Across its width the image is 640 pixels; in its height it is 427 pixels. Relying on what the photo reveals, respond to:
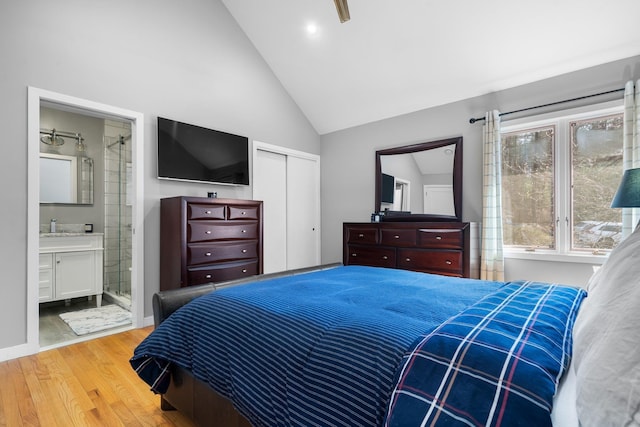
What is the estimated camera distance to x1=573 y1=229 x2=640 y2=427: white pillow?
542 mm

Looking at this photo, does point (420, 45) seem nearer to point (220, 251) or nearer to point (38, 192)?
point (220, 251)

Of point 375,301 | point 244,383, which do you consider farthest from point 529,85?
point 244,383

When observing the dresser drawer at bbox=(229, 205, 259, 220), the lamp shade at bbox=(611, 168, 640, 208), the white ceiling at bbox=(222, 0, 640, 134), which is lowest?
the dresser drawer at bbox=(229, 205, 259, 220)

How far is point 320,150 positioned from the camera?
5.23 meters

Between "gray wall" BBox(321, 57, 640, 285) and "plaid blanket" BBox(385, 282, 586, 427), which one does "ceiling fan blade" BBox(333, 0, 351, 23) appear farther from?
"gray wall" BBox(321, 57, 640, 285)

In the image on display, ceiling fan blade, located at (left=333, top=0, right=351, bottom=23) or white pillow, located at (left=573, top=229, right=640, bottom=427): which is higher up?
ceiling fan blade, located at (left=333, top=0, right=351, bottom=23)

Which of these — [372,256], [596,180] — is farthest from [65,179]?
[596,180]

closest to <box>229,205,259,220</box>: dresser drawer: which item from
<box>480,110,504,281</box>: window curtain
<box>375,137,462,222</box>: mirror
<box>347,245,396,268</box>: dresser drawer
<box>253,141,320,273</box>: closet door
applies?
<box>253,141,320,273</box>: closet door

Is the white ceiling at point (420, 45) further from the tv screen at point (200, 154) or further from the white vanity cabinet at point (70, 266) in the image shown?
the white vanity cabinet at point (70, 266)

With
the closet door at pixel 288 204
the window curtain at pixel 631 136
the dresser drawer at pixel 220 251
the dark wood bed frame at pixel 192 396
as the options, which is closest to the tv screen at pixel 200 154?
the closet door at pixel 288 204

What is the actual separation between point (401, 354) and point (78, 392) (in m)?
2.05

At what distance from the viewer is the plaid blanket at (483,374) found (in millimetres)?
661

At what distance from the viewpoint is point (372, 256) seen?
154 inches

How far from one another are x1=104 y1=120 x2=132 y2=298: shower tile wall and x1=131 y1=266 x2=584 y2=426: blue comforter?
10.4 ft
